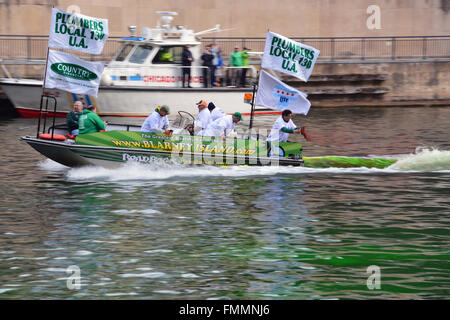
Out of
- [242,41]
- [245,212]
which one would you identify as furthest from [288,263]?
[242,41]

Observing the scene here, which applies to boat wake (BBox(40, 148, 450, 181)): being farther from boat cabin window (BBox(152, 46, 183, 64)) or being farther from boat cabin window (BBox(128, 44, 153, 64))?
boat cabin window (BBox(152, 46, 183, 64))

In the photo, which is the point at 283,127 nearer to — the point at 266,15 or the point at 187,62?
the point at 187,62

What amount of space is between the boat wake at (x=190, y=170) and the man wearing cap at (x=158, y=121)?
32.9 inches

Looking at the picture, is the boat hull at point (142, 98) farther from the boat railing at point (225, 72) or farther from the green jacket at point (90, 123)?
the green jacket at point (90, 123)

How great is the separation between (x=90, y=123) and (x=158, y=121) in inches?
59.3

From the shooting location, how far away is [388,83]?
35.1 m

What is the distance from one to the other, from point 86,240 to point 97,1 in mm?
25980

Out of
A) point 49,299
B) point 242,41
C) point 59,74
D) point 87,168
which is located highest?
point 242,41

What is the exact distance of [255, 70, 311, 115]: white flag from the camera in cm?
1698

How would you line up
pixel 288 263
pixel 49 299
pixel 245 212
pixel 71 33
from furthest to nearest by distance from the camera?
1. pixel 71 33
2. pixel 245 212
3. pixel 288 263
4. pixel 49 299

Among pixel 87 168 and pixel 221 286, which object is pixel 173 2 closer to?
pixel 87 168

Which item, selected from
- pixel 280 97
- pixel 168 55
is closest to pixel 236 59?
pixel 168 55

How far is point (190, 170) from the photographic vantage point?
16.7 metres

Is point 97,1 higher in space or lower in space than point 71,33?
higher
